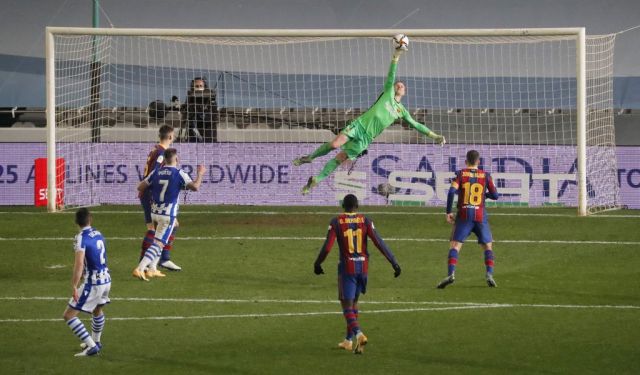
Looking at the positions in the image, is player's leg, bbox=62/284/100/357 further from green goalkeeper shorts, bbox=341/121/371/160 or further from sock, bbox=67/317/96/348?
green goalkeeper shorts, bbox=341/121/371/160

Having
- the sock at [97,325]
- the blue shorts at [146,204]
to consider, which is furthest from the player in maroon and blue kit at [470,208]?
the sock at [97,325]

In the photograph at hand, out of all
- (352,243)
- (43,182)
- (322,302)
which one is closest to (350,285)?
(352,243)

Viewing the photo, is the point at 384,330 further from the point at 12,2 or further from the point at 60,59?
the point at 12,2

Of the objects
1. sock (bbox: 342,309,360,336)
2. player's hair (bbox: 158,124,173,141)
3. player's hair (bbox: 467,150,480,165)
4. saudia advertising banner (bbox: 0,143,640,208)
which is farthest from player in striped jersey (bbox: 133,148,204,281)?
saudia advertising banner (bbox: 0,143,640,208)

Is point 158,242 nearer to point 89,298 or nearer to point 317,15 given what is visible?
point 89,298

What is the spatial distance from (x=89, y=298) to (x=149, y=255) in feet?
17.0

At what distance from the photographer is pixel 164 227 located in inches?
701

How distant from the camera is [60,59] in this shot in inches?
1029

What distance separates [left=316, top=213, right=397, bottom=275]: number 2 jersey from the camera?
12.8m

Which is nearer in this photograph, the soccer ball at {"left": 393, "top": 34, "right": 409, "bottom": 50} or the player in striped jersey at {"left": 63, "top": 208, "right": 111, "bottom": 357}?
the player in striped jersey at {"left": 63, "top": 208, "right": 111, "bottom": 357}

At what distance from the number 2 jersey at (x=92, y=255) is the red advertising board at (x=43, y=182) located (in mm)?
13021

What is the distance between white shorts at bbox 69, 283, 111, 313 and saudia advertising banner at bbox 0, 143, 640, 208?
44.3 feet

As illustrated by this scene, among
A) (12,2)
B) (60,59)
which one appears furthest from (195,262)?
(12,2)

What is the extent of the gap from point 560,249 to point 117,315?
28.5 feet
